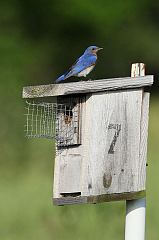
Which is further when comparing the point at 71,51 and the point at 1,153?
the point at 71,51

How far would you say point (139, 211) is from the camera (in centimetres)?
475

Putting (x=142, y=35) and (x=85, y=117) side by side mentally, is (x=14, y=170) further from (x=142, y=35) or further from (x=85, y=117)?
(x=142, y=35)

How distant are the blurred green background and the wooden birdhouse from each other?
4.16 feet

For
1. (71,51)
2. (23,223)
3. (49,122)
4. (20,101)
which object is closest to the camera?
(49,122)

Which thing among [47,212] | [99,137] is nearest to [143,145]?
[99,137]

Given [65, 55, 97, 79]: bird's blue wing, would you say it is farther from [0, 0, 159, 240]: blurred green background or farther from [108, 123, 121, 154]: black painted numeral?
[0, 0, 159, 240]: blurred green background

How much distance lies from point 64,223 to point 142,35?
1263 centimetres

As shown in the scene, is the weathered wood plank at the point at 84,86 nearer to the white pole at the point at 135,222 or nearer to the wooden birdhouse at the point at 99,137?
the wooden birdhouse at the point at 99,137

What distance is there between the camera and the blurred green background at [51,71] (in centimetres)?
649

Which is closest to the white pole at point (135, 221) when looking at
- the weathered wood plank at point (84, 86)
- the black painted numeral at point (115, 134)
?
the black painted numeral at point (115, 134)

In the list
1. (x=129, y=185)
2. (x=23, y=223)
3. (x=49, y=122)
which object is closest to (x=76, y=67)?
(x=49, y=122)

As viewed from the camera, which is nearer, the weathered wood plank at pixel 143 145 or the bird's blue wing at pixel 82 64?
the weathered wood plank at pixel 143 145

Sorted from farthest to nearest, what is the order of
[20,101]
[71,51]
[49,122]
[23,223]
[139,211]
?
[71,51] < [20,101] < [23,223] < [49,122] < [139,211]

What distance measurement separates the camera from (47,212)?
7031 millimetres
